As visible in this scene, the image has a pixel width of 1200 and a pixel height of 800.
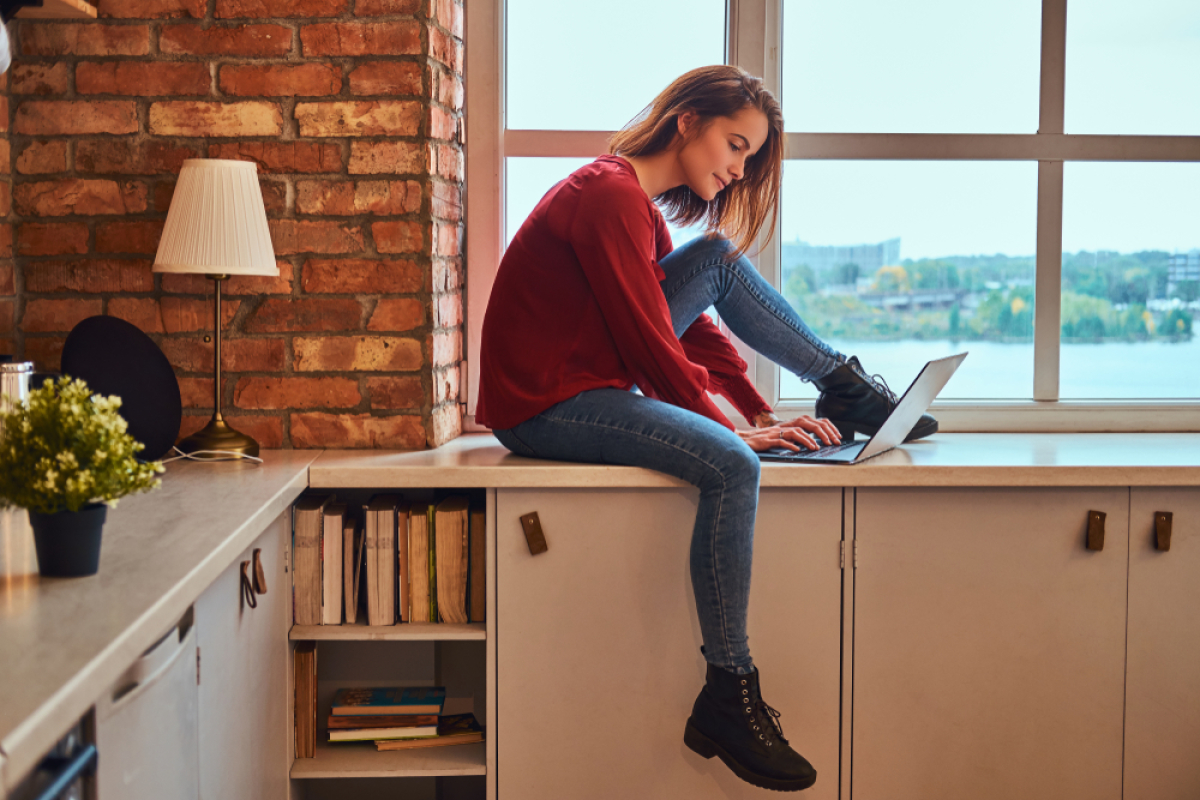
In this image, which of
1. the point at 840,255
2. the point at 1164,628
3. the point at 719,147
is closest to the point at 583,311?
the point at 719,147

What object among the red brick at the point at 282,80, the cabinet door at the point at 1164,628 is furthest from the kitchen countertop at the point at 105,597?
the cabinet door at the point at 1164,628

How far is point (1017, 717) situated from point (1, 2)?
2.35 meters

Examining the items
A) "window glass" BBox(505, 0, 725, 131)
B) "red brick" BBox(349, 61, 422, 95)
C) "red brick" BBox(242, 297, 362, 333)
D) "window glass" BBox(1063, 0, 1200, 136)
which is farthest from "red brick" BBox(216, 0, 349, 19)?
Answer: "window glass" BBox(1063, 0, 1200, 136)

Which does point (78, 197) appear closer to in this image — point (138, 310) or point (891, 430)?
point (138, 310)

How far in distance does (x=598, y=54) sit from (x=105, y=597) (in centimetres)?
173

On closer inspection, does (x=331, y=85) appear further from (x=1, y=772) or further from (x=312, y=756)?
(x=1, y=772)

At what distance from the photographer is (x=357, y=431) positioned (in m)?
1.95

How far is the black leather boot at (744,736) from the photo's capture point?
5.01ft

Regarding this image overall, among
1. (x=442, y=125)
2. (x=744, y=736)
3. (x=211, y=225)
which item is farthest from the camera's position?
(x=442, y=125)

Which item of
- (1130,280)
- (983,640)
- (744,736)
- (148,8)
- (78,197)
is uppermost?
(148,8)

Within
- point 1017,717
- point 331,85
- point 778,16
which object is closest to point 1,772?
point 331,85

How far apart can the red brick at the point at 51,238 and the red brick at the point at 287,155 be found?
12.2 inches

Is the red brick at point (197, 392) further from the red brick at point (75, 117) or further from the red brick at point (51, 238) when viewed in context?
the red brick at point (75, 117)

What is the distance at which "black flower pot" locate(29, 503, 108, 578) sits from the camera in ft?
3.09
